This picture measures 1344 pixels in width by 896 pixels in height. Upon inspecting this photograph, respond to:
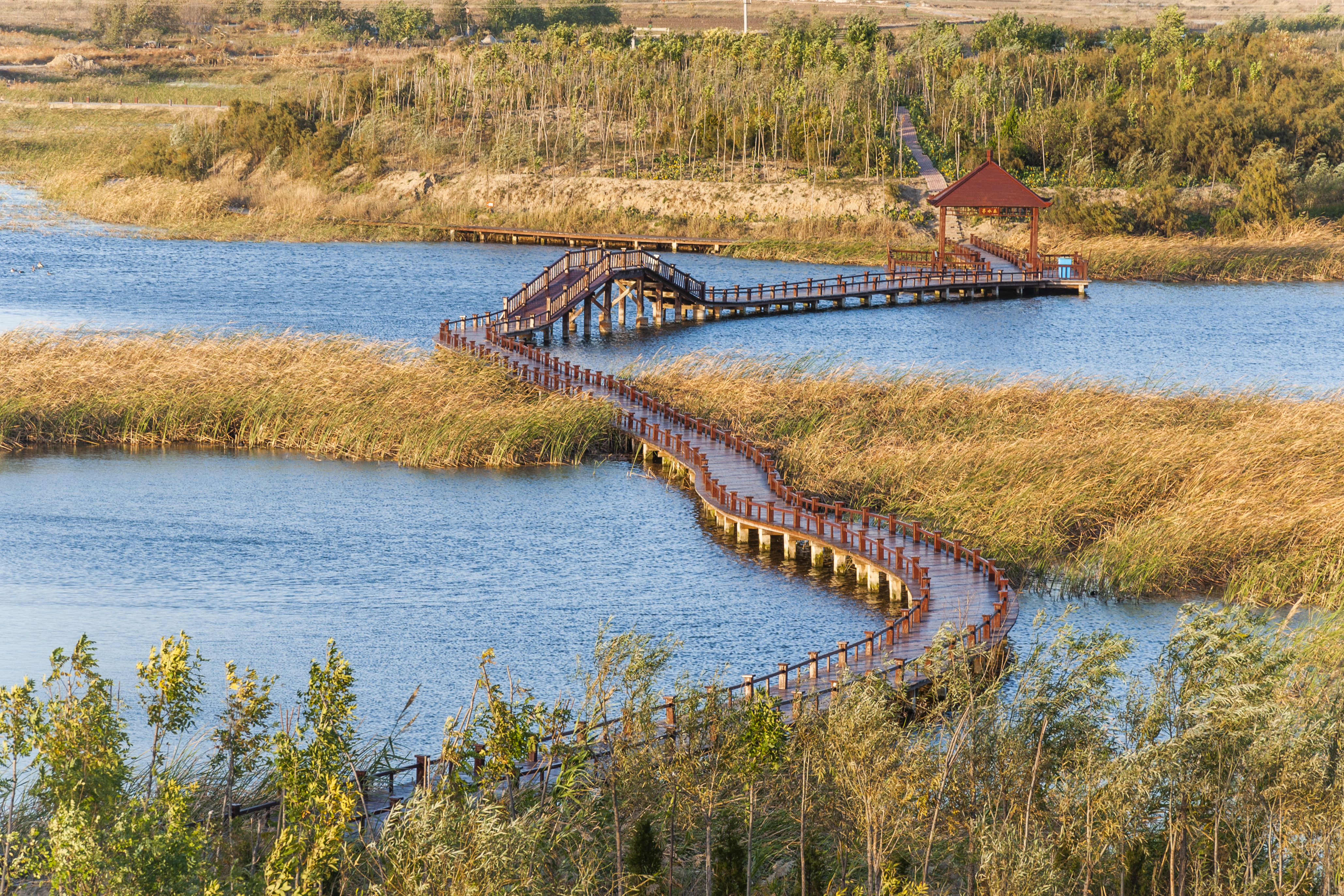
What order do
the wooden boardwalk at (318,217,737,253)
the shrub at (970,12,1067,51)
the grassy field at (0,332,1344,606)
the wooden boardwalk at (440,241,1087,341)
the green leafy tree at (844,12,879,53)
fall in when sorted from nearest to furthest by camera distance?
the grassy field at (0,332,1344,606)
the wooden boardwalk at (440,241,1087,341)
the wooden boardwalk at (318,217,737,253)
the green leafy tree at (844,12,879,53)
the shrub at (970,12,1067,51)

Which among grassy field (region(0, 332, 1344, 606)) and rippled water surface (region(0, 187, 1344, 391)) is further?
rippled water surface (region(0, 187, 1344, 391))

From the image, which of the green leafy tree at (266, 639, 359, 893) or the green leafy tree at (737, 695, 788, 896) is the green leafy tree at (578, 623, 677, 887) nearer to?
the green leafy tree at (737, 695, 788, 896)

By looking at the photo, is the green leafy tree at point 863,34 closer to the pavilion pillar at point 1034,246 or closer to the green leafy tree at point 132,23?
the pavilion pillar at point 1034,246

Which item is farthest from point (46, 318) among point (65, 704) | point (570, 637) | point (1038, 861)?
point (1038, 861)

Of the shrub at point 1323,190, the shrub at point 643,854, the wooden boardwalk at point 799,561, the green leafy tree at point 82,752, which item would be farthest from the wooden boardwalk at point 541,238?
the green leafy tree at point 82,752

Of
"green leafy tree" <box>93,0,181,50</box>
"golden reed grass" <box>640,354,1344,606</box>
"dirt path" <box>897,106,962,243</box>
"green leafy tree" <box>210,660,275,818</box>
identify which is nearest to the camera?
"green leafy tree" <box>210,660,275,818</box>

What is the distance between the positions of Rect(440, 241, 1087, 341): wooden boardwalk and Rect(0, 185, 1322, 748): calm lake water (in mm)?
2197

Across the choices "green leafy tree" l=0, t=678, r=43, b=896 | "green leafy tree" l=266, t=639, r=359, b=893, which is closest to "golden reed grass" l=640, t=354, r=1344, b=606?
"green leafy tree" l=266, t=639, r=359, b=893

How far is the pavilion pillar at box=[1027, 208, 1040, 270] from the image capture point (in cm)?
6412

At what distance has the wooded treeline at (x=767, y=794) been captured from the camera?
10.9 metres

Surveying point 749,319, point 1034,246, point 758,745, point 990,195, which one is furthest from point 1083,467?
point 1034,246

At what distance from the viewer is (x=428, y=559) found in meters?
26.6

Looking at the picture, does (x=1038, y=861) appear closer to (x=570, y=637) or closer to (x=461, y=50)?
(x=570, y=637)

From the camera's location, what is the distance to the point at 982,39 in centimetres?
11981
